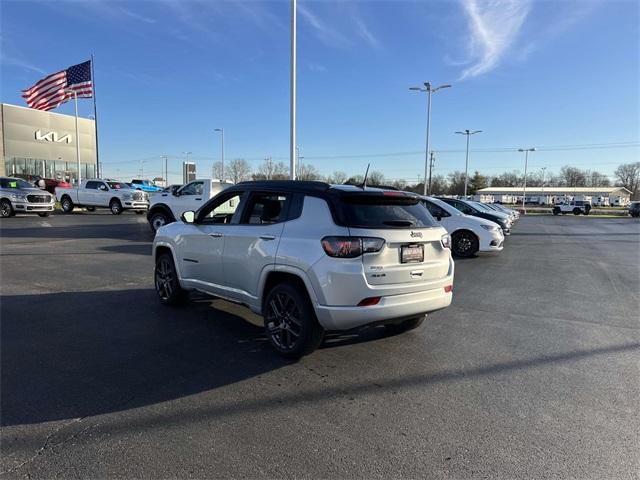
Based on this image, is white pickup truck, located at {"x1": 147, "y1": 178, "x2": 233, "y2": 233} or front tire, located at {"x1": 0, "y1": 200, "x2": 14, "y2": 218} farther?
front tire, located at {"x1": 0, "y1": 200, "x2": 14, "y2": 218}

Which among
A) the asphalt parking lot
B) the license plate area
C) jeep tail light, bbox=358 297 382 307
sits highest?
the license plate area

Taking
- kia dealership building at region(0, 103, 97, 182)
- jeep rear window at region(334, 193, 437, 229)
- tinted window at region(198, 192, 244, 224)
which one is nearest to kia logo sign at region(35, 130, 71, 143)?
kia dealership building at region(0, 103, 97, 182)

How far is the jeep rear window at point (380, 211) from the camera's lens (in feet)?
14.3

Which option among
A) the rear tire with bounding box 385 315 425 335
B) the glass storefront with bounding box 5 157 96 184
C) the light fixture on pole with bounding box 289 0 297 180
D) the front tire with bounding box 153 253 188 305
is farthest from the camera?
the glass storefront with bounding box 5 157 96 184

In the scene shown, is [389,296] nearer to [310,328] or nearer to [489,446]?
[310,328]

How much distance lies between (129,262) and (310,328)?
24.8 ft

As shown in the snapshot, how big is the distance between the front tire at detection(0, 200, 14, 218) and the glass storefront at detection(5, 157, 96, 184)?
123ft

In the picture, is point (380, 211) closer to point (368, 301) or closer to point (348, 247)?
point (348, 247)

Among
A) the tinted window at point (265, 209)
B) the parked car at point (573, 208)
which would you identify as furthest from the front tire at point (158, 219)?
the parked car at point (573, 208)

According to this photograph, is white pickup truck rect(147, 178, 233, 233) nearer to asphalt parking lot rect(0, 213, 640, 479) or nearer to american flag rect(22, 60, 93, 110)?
asphalt parking lot rect(0, 213, 640, 479)

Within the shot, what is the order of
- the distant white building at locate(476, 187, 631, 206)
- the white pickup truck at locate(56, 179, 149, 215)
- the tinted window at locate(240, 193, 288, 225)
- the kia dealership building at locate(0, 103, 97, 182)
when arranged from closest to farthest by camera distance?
1. the tinted window at locate(240, 193, 288, 225)
2. the white pickup truck at locate(56, 179, 149, 215)
3. the kia dealership building at locate(0, 103, 97, 182)
4. the distant white building at locate(476, 187, 631, 206)

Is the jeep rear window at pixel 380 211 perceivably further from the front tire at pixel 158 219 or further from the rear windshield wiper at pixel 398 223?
the front tire at pixel 158 219

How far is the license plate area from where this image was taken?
176 inches

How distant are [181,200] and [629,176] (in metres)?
178
